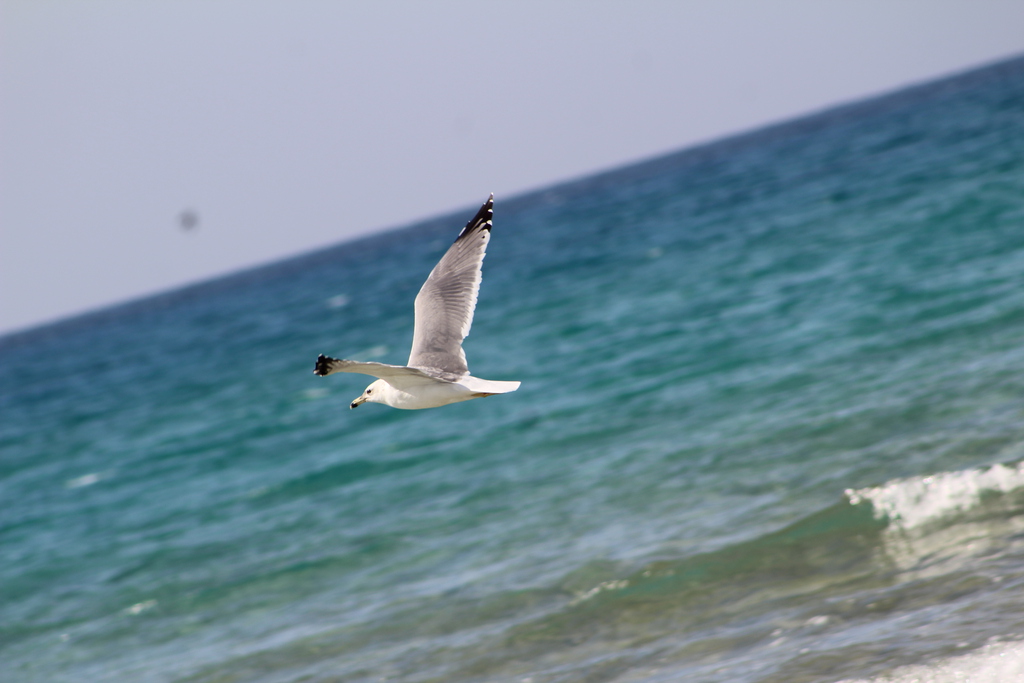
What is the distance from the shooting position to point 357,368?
5992 mm

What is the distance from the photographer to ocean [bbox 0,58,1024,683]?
8.43 meters

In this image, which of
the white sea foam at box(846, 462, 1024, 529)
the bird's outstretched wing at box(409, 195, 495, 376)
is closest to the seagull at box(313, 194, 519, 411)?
the bird's outstretched wing at box(409, 195, 495, 376)

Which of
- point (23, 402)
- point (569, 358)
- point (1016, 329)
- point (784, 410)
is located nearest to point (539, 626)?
point (784, 410)

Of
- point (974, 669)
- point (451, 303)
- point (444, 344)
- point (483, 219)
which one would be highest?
point (483, 219)

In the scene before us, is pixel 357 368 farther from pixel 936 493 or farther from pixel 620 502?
pixel 620 502

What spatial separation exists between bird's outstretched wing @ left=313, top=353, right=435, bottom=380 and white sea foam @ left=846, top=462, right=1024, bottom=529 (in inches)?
197

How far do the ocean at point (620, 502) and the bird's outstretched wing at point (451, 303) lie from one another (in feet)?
8.63

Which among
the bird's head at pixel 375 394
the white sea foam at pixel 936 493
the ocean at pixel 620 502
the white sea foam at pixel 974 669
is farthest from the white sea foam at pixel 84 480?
the white sea foam at pixel 974 669

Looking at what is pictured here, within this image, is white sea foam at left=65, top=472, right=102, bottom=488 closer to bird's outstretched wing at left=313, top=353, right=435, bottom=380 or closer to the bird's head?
the bird's head

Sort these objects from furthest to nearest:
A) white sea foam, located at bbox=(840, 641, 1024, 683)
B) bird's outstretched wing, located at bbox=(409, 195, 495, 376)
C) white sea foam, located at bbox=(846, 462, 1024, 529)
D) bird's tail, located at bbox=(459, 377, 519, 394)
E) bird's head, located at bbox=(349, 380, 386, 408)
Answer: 1. white sea foam, located at bbox=(846, 462, 1024, 529)
2. bird's outstretched wing, located at bbox=(409, 195, 495, 376)
3. bird's head, located at bbox=(349, 380, 386, 408)
4. bird's tail, located at bbox=(459, 377, 519, 394)
5. white sea foam, located at bbox=(840, 641, 1024, 683)

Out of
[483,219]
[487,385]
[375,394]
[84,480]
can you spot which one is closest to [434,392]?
[487,385]

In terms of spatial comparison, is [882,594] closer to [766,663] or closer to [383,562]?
[766,663]

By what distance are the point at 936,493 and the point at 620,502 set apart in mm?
3465

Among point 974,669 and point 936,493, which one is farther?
point 936,493
